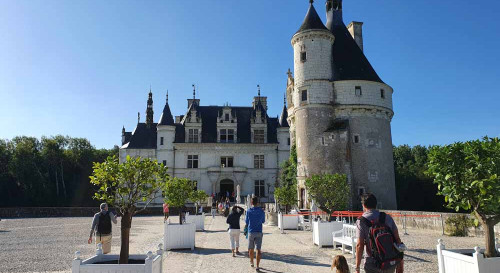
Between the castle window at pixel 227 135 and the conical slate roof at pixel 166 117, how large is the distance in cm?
598

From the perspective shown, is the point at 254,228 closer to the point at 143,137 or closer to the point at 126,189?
the point at 126,189

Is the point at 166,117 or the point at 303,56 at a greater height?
the point at 303,56

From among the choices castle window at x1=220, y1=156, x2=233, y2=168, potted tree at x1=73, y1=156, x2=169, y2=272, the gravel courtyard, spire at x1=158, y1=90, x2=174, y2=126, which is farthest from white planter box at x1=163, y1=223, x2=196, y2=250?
spire at x1=158, y1=90, x2=174, y2=126

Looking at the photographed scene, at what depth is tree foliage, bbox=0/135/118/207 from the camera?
44.7 meters

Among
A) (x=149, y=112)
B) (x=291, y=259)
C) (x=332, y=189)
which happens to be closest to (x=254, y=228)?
(x=291, y=259)

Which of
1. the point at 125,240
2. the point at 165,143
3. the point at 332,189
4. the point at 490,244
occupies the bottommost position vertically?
the point at 490,244

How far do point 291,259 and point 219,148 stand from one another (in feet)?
106

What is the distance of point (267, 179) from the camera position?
40969 millimetres

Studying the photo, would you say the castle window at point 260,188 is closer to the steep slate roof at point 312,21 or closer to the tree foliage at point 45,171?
the steep slate roof at point 312,21

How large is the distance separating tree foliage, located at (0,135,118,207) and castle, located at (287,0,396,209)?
3522 cm

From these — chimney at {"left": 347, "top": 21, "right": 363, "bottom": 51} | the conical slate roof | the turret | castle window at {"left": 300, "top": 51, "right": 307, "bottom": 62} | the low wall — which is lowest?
the low wall

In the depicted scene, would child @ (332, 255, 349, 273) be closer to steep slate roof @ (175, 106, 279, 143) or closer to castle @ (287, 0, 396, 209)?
castle @ (287, 0, 396, 209)

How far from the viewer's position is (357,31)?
34.2m

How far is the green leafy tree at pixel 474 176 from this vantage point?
609 cm
